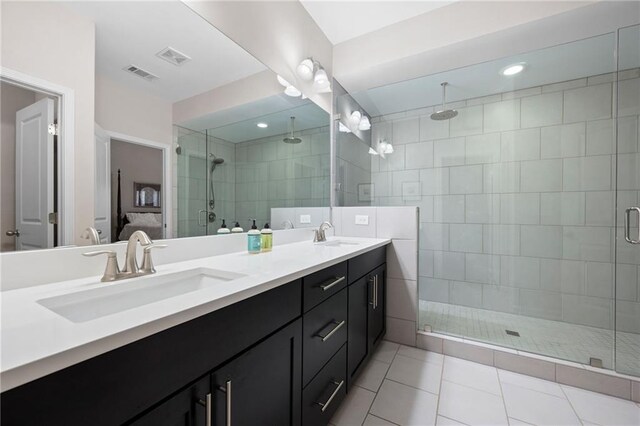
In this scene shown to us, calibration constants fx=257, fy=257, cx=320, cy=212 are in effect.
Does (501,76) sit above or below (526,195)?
above

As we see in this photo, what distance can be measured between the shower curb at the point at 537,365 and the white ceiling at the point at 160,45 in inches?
Answer: 86.3

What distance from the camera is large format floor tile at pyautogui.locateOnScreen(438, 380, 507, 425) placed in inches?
50.0

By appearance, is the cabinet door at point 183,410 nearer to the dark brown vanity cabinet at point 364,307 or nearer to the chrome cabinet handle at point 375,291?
the dark brown vanity cabinet at point 364,307

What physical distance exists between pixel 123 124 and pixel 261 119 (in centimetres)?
84

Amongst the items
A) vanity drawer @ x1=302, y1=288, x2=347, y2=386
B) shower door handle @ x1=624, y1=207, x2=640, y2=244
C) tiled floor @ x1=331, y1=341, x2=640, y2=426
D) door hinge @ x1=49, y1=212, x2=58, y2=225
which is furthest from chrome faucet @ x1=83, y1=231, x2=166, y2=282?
shower door handle @ x1=624, y1=207, x2=640, y2=244

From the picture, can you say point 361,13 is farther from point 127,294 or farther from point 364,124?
point 127,294

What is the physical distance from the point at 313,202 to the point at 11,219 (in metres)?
1.66

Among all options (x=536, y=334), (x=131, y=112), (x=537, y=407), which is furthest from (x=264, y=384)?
(x=536, y=334)

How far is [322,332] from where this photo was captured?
106cm

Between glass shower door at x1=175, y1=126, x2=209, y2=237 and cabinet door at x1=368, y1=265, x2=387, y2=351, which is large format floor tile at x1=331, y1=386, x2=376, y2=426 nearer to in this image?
→ cabinet door at x1=368, y1=265, x2=387, y2=351

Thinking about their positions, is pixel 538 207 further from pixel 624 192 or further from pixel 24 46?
pixel 24 46

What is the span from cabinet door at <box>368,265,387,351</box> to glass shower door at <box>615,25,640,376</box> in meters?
1.38

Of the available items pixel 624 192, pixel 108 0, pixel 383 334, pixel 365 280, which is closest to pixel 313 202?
pixel 365 280

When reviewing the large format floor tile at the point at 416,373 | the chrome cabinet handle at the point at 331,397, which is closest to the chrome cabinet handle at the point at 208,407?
the chrome cabinet handle at the point at 331,397
